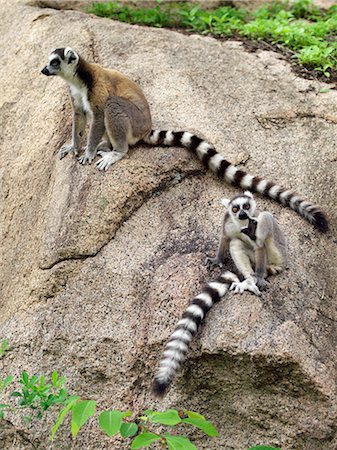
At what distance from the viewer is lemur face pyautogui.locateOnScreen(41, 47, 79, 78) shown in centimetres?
632

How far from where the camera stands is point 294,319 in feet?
16.0

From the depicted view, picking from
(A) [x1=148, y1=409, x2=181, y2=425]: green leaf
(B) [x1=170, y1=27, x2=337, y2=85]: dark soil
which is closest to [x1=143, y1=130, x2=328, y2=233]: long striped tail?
(B) [x1=170, y1=27, x2=337, y2=85]: dark soil

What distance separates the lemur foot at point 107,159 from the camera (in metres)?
6.06

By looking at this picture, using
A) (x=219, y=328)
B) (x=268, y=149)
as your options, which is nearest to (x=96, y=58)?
(x=268, y=149)

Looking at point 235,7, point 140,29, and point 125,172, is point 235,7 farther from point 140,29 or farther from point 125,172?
point 125,172

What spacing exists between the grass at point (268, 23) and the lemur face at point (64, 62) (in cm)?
313

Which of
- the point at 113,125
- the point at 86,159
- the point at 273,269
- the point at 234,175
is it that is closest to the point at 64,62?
the point at 113,125

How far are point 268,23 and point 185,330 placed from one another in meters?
5.84

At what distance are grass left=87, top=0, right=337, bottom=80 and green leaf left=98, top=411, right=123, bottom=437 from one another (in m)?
6.29

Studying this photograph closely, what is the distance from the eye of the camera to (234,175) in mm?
6094

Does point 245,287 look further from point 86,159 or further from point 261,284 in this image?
point 86,159

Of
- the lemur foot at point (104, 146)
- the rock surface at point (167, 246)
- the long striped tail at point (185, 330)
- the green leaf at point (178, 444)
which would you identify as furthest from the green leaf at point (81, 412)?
the lemur foot at point (104, 146)

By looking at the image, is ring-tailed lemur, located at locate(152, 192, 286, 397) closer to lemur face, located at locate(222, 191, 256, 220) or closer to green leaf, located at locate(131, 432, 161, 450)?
lemur face, located at locate(222, 191, 256, 220)

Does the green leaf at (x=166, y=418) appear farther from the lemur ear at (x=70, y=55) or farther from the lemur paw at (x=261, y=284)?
the lemur ear at (x=70, y=55)
